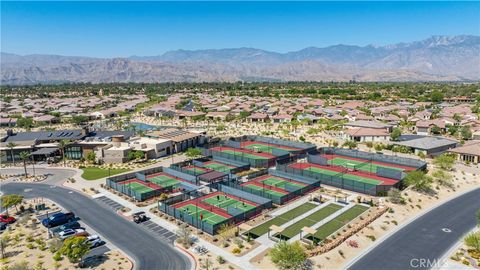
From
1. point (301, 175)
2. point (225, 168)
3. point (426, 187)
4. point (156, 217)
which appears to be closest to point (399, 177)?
point (426, 187)

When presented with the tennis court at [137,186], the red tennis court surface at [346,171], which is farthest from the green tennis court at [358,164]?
the tennis court at [137,186]

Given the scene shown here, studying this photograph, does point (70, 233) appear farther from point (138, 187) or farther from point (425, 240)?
point (425, 240)

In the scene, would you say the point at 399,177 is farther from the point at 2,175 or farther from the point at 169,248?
the point at 2,175

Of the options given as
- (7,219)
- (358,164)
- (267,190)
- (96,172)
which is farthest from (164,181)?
(358,164)

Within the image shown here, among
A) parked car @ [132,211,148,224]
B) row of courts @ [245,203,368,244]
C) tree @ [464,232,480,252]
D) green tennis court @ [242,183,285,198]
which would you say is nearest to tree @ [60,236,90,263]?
parked car @ [132,211,148,224]

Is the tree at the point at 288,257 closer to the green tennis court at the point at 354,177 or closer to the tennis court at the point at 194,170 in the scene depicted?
the green tennis court at the point at 354,177

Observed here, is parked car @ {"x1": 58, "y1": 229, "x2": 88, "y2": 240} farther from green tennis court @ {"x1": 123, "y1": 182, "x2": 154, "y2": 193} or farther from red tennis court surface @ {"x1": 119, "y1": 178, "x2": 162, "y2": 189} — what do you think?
red tennis court surface @ {"x1": 119, "y1": 178, "x2": 162, "y2": 189}
